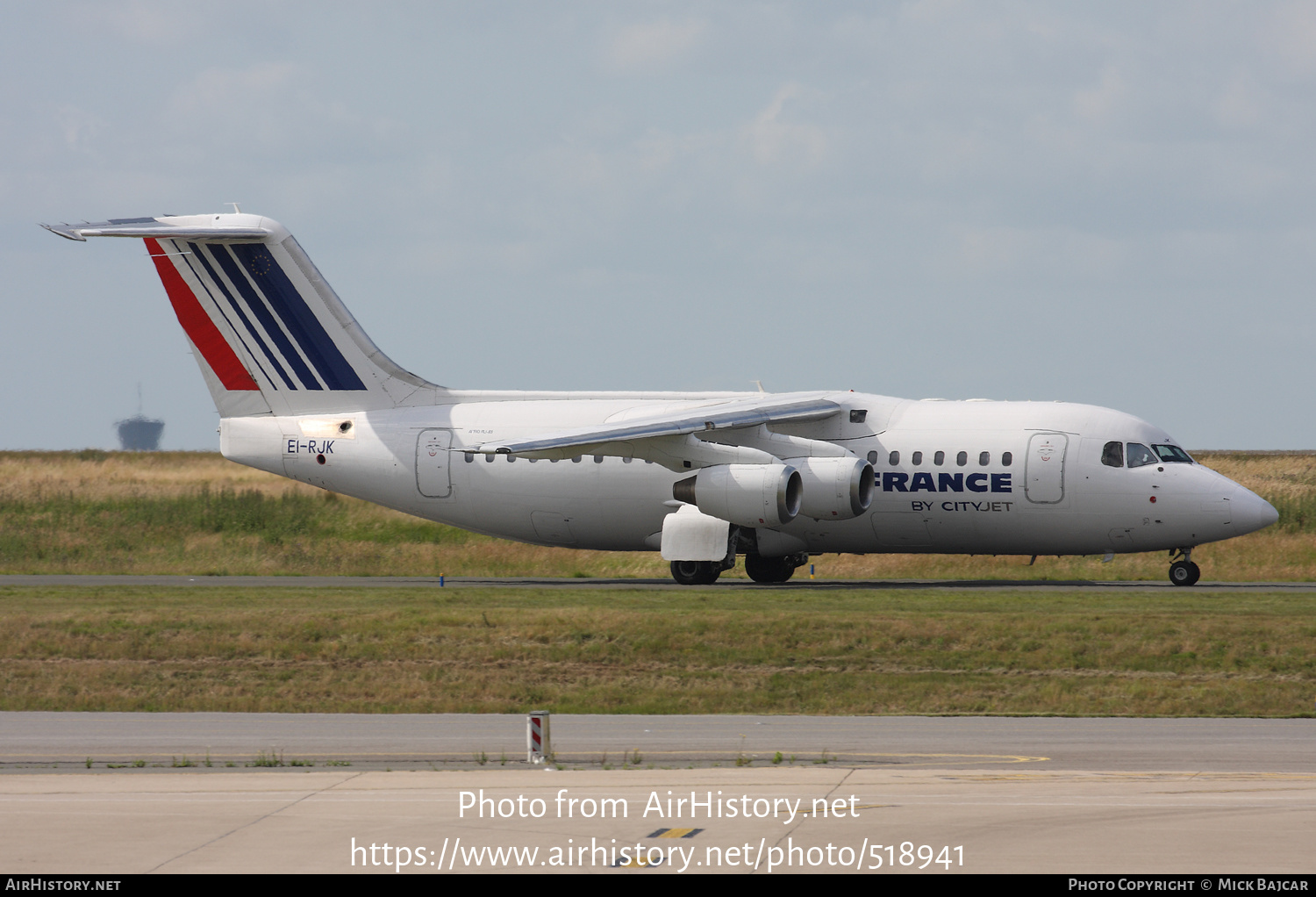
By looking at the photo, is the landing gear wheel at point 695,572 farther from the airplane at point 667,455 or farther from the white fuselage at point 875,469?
the white fuselage at point 875,469

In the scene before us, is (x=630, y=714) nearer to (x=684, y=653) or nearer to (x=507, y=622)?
(x=684, y=653)

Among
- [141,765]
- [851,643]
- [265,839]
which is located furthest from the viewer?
[851,643]

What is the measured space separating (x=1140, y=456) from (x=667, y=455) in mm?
9724

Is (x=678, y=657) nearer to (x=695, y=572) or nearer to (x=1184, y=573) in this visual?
(x=695, y=572)

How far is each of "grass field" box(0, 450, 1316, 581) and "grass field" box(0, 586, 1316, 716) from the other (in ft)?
36.3

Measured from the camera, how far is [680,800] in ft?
41.8

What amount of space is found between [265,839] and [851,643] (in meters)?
15.2

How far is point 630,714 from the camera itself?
20.3m

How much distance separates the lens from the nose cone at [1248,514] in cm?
3216

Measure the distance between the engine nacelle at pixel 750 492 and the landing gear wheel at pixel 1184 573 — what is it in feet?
26.5

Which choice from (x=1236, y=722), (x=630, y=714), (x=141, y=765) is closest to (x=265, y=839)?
(x=141, y=765)

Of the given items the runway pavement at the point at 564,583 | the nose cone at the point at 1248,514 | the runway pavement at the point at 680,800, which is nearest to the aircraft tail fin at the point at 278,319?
the runway pavement at the point at 564,583

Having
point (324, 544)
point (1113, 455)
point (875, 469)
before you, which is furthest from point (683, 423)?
point (324, 544)
